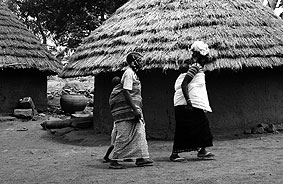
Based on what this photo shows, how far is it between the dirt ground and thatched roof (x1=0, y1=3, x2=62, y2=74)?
3.62 m

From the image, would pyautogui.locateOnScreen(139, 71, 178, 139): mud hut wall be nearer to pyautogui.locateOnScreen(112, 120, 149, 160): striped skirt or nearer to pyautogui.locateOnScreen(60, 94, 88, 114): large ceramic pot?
pyautogui.locateOnScreen(112, 120, 149, 160): striped skirt

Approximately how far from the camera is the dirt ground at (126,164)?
4.79 meters

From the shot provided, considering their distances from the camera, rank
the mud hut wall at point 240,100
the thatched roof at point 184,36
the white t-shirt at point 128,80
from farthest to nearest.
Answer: the mud hut wall at point 240,100
the thatched roof at point 184,36
the white t-shirt at point 128,80

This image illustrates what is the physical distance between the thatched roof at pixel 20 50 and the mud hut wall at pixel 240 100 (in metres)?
6.37

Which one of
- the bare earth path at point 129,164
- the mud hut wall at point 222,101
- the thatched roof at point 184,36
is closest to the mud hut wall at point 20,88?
the bare earth path at point 129,164

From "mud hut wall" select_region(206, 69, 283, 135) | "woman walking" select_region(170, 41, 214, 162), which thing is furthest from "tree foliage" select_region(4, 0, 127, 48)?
"woman walking" select_region(170, 41, 214, 162)

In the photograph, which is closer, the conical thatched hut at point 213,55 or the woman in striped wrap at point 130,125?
the woman in striped wrap at point 130,125

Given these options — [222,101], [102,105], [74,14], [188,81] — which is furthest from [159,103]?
[74,14]

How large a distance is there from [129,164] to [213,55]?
2.78 meters

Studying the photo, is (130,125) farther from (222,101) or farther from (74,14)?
(74,14)

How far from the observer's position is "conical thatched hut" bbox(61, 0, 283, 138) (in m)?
8.00

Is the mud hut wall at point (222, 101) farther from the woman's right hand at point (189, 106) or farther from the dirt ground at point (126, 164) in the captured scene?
the woman's right hand at point (189, 106)

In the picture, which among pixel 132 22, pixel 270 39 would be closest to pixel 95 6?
pixel 132 22

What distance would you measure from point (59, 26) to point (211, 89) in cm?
969
